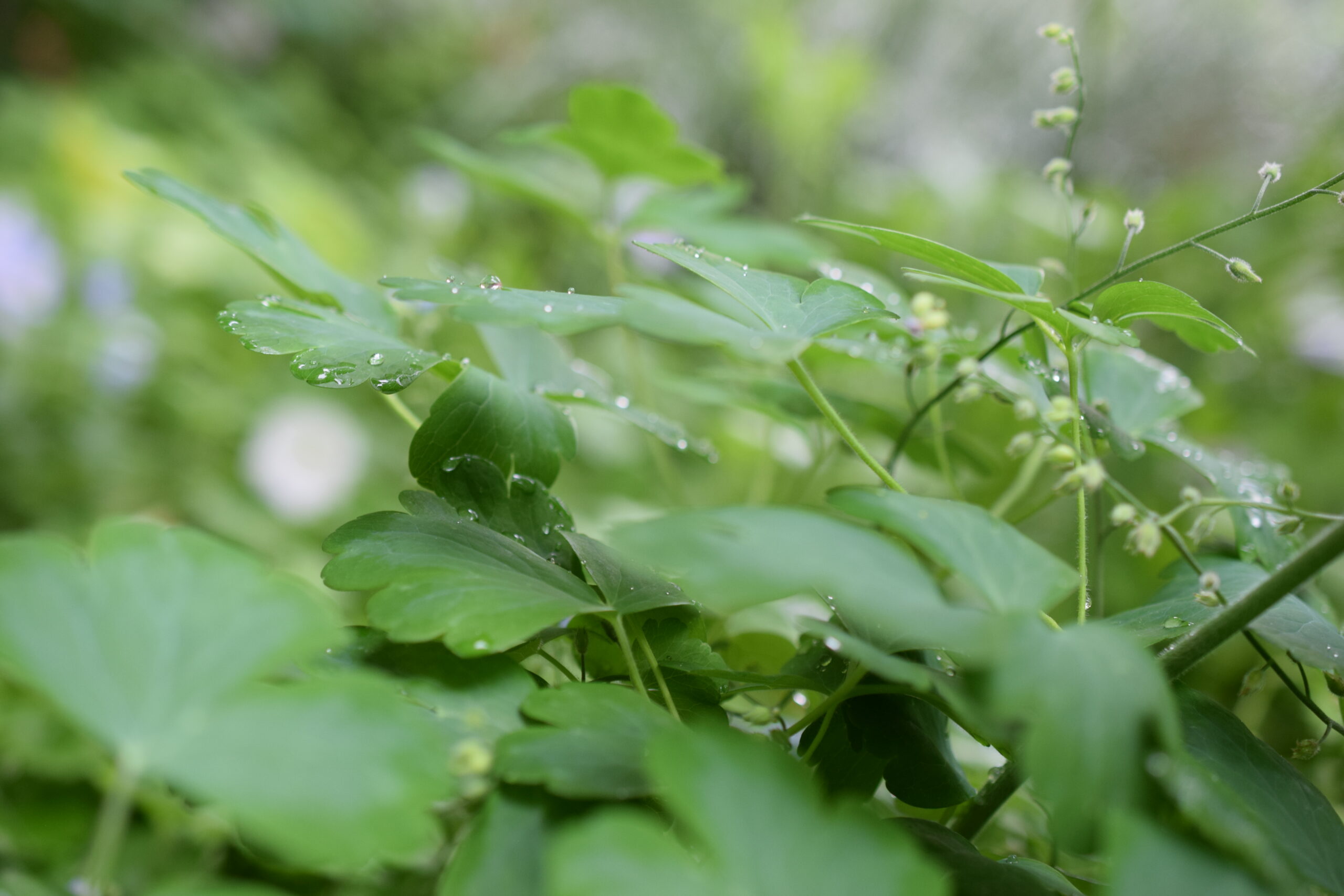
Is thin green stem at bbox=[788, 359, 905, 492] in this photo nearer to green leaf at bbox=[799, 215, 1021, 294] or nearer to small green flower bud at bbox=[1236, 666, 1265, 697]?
green leaf at bbox=[799, 215, 1021, 294]

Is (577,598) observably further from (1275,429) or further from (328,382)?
(1275,429)

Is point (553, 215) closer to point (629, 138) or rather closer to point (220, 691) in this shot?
point (629, 138)

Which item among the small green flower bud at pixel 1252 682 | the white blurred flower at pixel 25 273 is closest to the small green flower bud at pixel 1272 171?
the small green flower bud at pixel 1252 682

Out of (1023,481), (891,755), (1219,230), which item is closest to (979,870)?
(891,755)

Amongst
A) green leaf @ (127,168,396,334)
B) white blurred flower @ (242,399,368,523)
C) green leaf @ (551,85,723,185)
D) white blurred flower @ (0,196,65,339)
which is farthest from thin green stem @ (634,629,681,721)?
white blurred flower @ (0,196,65,339)

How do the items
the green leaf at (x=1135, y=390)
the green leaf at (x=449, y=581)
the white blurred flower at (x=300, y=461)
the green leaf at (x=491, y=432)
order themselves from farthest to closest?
the white blurred flower at (x=300, y=461)
the green leaf at (x=1135, y=390)
the green leaf at (x=491, y=432)
the green leaf at (x=449, y=581)

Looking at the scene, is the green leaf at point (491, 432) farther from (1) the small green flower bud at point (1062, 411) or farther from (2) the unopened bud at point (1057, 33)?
(2) the unopened bud at point (1057, 33)
